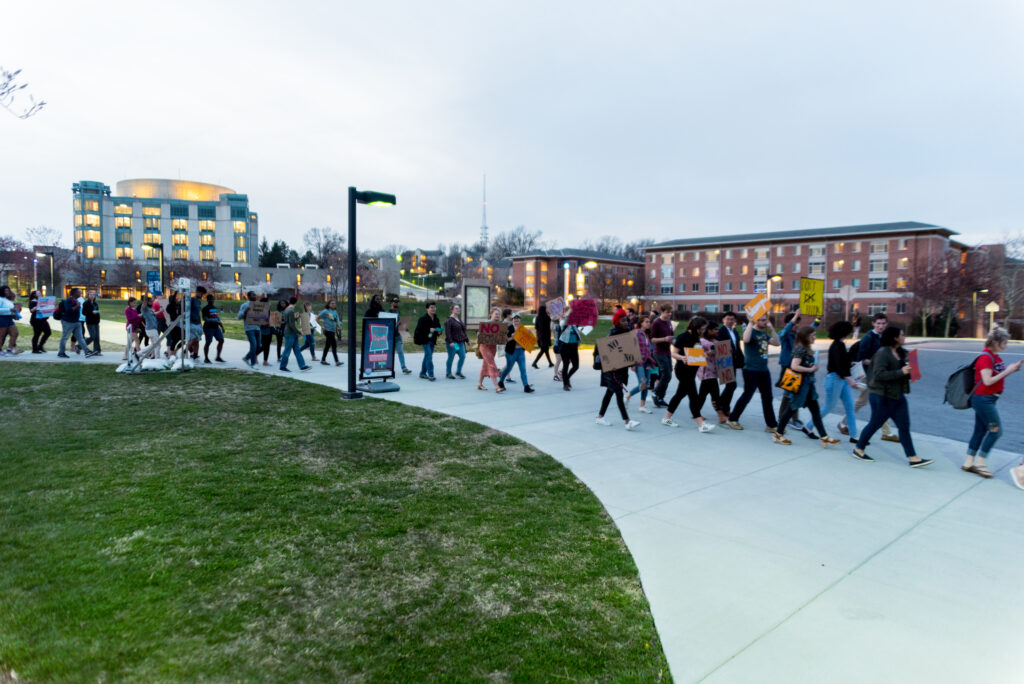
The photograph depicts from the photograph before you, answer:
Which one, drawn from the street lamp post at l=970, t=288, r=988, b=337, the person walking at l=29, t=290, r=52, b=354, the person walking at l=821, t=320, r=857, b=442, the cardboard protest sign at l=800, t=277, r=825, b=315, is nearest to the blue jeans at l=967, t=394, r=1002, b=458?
the person walking at l=821, t=320, r=857, b=442

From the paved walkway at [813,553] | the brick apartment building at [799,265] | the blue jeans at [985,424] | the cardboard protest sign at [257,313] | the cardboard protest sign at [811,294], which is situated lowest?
the paved walkway at [813,553]

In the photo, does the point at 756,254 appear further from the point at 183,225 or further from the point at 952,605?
the point at 183,225

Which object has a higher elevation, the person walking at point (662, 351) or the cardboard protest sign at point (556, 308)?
the cardboard protest sign at point (556, 308)

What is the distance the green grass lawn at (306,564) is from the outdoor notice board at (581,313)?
5.66 metres

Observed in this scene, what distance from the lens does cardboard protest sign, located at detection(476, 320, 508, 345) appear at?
12320mm

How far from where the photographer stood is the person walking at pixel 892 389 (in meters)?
6.84

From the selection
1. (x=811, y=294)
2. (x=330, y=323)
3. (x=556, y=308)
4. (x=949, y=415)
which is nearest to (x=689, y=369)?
(x=949, y=415)

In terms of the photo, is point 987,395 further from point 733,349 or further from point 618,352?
point 618,352

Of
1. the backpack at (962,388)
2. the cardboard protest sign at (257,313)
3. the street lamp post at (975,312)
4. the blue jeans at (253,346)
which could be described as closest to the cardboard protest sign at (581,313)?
the backpack at (962,388)

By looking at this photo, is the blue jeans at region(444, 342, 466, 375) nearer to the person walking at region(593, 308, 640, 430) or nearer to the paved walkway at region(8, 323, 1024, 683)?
the person walking at region(593, 308, 640, 430)

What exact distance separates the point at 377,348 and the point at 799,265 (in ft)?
276

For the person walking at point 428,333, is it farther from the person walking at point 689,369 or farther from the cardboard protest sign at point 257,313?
the person walking at point 689,369

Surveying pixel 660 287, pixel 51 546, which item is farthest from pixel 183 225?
pixel 51 546

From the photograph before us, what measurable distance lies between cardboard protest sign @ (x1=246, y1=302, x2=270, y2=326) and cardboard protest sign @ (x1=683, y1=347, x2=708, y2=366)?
10888 millimetres
